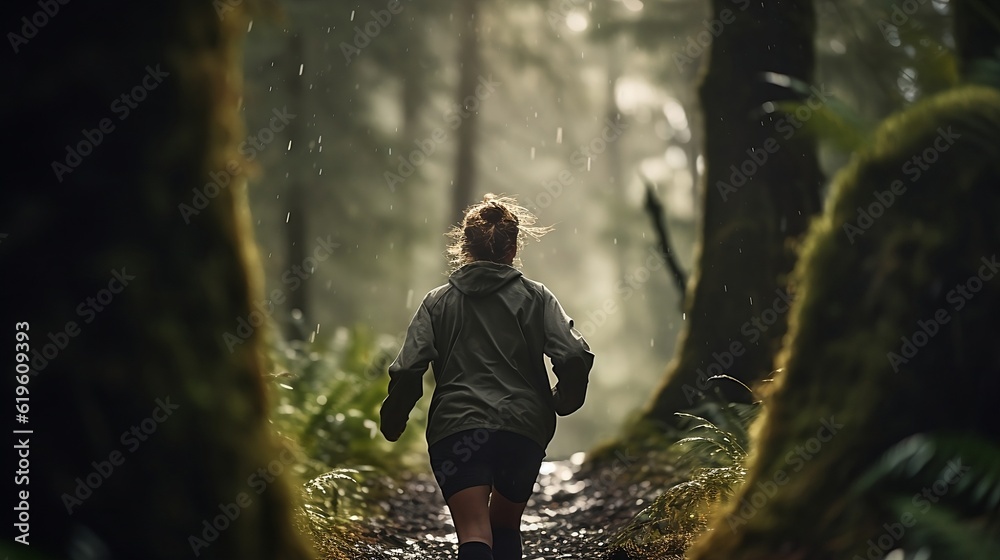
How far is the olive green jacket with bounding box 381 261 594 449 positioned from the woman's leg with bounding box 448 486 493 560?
0.34m

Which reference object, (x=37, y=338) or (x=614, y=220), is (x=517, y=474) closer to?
(x=37, y=338)

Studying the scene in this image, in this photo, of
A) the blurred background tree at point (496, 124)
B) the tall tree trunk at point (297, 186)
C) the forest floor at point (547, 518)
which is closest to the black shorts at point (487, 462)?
the forest floor at point (547, 518)

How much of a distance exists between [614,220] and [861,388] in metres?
21.6

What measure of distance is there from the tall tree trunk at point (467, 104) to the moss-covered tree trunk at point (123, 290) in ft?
55.6

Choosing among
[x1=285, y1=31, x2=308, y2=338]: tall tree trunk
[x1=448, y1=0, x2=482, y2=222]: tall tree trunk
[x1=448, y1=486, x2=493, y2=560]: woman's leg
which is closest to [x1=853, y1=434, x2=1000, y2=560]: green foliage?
[x1=448, y1=486, x2=493, y2=560]: woman's leg

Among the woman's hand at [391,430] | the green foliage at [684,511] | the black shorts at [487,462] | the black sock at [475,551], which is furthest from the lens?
the green foliage at [684,511]

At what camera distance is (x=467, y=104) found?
2042 centimetres

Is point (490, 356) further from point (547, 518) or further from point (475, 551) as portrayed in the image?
point (547, 518)

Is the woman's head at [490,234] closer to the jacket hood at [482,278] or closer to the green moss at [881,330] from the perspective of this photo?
the jacket hood at [482,278]

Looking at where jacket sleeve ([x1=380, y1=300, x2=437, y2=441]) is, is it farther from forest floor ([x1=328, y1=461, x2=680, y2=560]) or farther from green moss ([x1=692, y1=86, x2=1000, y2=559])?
green moss ([x1=692, y1=86, x2=1000, y2=559])

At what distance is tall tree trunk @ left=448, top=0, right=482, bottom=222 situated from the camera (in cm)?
2053

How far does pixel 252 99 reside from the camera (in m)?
15.0

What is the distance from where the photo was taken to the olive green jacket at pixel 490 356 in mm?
4281

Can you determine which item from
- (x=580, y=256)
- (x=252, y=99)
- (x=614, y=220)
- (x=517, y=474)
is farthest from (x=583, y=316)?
(x=517, y=474)
